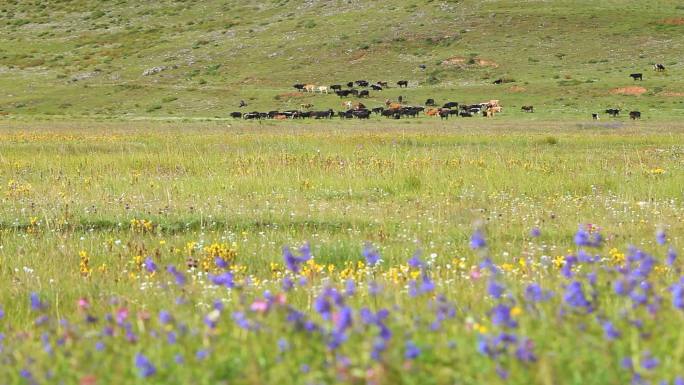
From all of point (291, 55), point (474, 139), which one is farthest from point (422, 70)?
point (474, 139)

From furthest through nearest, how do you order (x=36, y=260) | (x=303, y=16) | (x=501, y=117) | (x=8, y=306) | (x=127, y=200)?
1. (x=303, y=16)
2. (x=501, y=117)
3. (x=127, y=200)
4. (x=36, y=260)
5. (x=8, y=306)

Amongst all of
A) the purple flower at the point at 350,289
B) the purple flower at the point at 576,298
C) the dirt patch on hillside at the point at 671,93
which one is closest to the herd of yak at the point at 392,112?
the dirt patch on hillside at the point at 671,93

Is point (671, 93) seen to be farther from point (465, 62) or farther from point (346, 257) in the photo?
point (346, 257)

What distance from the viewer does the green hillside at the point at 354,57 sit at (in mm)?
64125

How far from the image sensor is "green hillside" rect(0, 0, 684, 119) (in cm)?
6412

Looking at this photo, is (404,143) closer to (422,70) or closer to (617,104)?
(617,104)

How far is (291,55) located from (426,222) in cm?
7624

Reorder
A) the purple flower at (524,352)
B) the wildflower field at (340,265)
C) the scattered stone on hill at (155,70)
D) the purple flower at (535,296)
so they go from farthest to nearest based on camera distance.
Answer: the scattered stone on hill at (155,70), the purple flower at (535,296), the wildflower field at (340,265), the purple flower at (524,352)

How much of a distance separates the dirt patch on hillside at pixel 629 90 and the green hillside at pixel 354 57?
23.9 inches

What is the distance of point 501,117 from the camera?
52938 millimetres

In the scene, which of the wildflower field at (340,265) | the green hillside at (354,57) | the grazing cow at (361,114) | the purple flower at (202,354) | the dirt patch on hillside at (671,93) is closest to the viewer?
the purple flower at (202,354)

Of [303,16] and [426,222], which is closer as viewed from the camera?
[426,222]

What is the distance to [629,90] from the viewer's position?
59938mm

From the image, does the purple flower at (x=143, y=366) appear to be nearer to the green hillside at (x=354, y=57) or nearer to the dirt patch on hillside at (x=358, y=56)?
the green hillside at (x=354, y=57)
